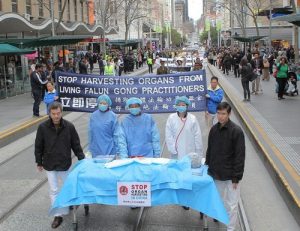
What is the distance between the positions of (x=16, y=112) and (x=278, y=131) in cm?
1016

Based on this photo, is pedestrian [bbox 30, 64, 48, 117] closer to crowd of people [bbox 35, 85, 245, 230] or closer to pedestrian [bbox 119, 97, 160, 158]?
crowd of people [bbox 35, 85, 245, 230]

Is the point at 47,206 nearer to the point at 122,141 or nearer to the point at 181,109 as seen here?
the point at 122,141

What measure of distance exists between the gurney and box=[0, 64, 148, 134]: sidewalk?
8.35 meters

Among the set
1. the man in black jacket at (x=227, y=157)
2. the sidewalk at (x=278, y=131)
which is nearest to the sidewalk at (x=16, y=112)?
the sidewalk at (x=278, y=131)

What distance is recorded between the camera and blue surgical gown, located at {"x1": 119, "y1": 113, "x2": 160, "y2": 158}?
24.0 feet

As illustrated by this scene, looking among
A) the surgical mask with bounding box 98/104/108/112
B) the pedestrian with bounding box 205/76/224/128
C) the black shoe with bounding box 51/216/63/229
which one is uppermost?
the surgical mask with bounding box 98/104/108/112

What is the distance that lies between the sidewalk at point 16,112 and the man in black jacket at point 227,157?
30.3 ft

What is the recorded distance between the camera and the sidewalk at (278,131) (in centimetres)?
812

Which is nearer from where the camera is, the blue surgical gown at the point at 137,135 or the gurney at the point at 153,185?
the gurney at the point at 153,185

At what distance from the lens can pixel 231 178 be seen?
610 centimetres

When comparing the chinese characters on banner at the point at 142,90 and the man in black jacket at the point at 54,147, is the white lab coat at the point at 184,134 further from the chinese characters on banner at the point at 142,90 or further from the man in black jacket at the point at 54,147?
the chinese characters on banner at the point at 142,90

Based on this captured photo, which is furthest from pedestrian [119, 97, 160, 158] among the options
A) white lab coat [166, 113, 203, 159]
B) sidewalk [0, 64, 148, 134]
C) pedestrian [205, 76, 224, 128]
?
sidewalk [0, 64, 148, 134]

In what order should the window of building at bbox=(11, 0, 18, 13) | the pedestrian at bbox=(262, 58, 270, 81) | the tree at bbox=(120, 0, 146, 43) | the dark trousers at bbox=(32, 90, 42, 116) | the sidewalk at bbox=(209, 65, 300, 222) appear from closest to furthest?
the sidewalk at bbox=(209, 65, 300, 222) → the dark trousers at bbox=(32, 90, 42, 116) → the pedestrian at bbox=(262, 58, 270, 81) → the window of building at bbox=(11, 0, 18, 13) → the tree at bbox=(120, 0, 146, 43)

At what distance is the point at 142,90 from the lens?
1027cm
